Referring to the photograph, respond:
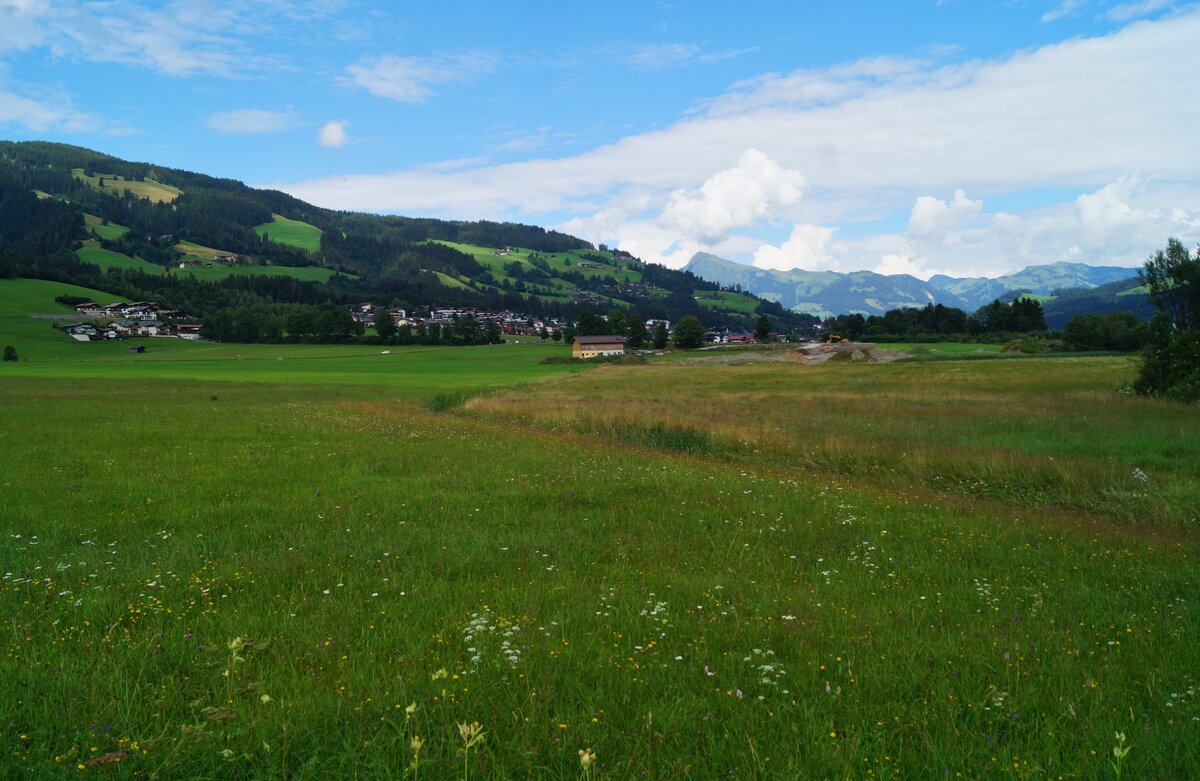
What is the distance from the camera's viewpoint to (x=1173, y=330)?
130 ft

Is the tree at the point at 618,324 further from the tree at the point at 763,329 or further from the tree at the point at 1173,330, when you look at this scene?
the tree at the point at 1173,330

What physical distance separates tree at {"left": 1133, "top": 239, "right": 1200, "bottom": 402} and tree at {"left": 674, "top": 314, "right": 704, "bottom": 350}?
99.9 m

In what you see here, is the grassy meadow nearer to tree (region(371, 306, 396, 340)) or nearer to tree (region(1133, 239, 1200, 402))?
tree (region(1133, 239, 1200, 402))

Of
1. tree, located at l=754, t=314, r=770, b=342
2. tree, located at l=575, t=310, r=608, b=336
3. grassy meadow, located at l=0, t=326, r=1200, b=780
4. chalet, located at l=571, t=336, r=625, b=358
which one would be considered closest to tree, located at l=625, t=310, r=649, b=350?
tree, located at l=575, t=310, r=608, b=336

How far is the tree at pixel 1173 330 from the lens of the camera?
30891mm

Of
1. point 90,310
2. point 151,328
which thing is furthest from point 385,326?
point 90,310

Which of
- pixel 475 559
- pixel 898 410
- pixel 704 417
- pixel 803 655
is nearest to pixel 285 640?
pixel 475 559

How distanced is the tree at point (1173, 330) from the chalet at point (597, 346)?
309 ft

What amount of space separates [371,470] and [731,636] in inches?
500

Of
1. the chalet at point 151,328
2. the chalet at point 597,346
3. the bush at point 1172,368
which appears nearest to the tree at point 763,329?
the chalet at point 597,346

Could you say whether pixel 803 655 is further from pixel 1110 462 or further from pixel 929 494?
pixel 1110 462

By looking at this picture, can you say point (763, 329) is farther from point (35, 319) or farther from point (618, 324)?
point (35, 319)

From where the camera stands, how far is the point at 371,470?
54.5 feet

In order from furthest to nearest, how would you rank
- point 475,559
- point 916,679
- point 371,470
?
point 371,470, point 475,559, point 916,679
